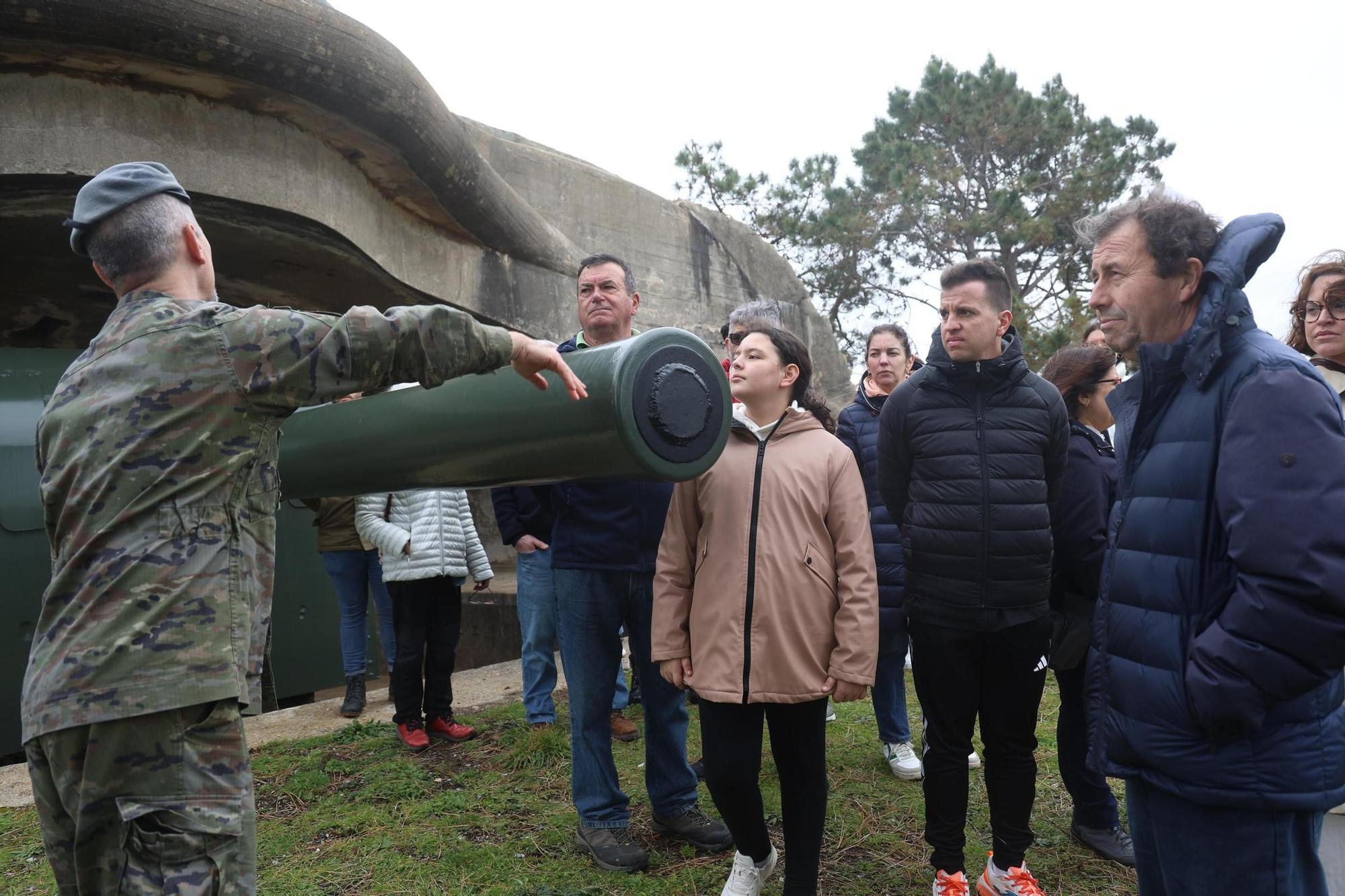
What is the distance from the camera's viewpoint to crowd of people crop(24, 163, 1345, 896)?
1.58 metres

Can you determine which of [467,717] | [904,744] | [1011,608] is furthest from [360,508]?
[1011,608]

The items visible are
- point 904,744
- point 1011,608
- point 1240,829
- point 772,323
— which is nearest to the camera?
point 1240,829

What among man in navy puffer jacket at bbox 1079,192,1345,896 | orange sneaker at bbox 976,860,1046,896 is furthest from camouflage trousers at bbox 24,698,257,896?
orange sneaker at bbox 976,860,1046,896

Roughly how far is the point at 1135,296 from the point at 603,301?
1.87 m

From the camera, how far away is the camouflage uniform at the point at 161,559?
67.6 inches

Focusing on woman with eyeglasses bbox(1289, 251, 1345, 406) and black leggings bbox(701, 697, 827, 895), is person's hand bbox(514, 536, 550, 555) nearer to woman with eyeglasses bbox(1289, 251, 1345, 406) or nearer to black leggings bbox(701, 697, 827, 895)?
black leggings bbox(701, 697, 827, 895)

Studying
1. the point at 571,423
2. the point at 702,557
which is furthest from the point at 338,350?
the point at 702,557

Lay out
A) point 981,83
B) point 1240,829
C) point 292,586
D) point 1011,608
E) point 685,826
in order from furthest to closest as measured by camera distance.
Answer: point 981,83 < point 292,586 < point 685,826 < point 1011,608 < point 1240,829

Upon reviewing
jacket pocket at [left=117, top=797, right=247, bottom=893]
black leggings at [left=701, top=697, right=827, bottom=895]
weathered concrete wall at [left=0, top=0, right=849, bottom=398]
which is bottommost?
black leggings at [left=701, top=697, right=827, bottom=895]

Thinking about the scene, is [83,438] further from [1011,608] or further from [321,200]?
[321,200]

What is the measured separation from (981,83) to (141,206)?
2391 centimetres

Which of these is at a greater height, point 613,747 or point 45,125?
point 45,125

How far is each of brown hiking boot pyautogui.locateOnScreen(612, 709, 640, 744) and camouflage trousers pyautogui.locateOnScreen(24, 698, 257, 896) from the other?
2877 mm

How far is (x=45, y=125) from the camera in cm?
513
